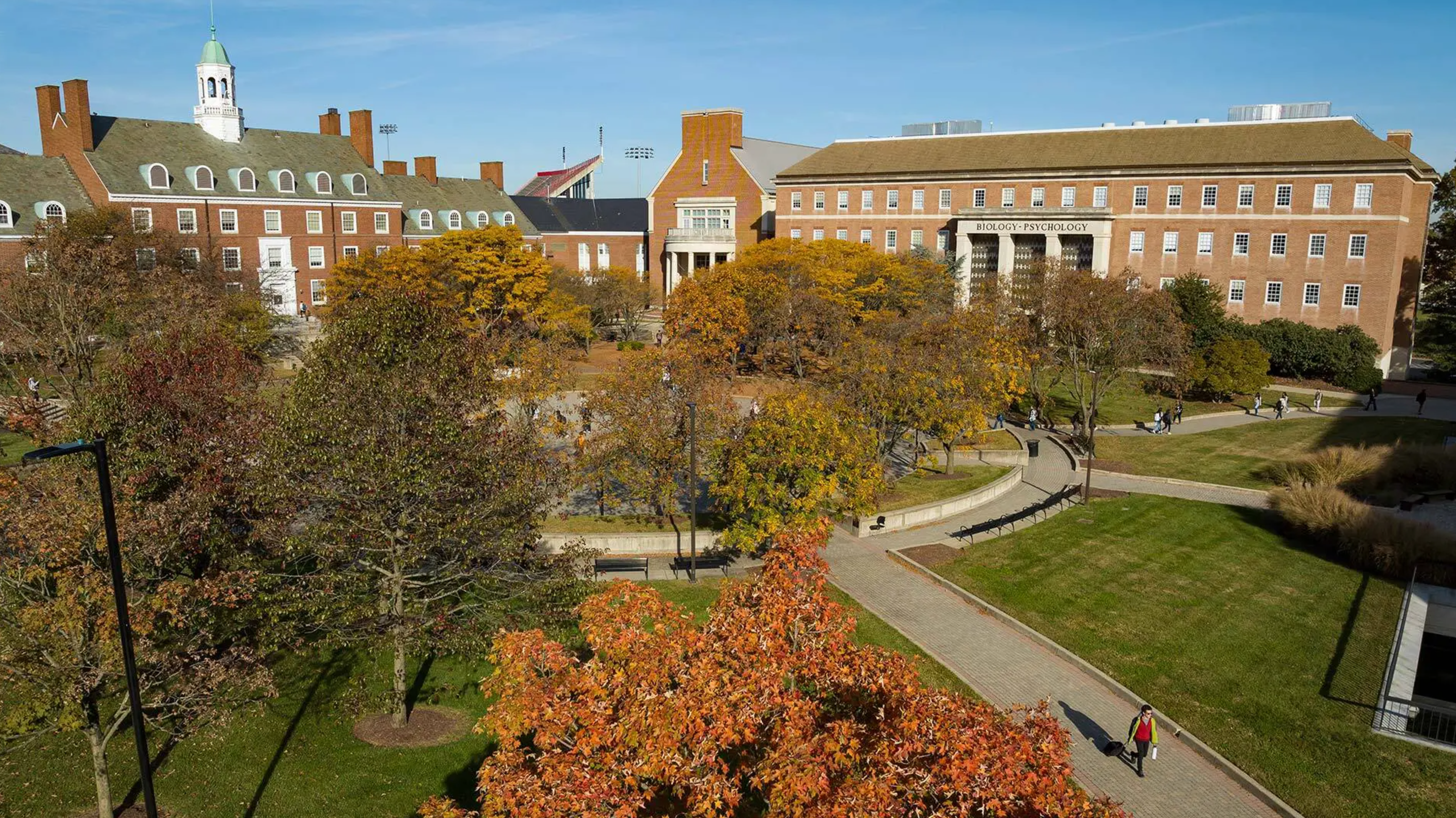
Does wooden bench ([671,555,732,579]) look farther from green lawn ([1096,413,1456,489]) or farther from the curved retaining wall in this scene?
green lawn ([1096,413,1456,489])

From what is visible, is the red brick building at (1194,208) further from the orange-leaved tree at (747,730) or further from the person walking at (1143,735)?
the orange-leaved tree at (747,730)

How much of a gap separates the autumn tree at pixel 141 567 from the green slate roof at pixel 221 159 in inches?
1958

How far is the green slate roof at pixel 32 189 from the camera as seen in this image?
56156 mm

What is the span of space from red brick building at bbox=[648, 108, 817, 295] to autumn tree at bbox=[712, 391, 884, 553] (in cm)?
5305

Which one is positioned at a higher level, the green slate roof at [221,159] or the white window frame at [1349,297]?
the green slate roof at [221,159]

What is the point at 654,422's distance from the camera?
27.5 meters

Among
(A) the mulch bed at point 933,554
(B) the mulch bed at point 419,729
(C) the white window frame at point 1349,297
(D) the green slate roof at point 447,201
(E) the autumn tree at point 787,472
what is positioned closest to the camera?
(B) the mulch bed at point 419,729

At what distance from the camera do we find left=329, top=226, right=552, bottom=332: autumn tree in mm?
52844

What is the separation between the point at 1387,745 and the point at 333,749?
19.7m

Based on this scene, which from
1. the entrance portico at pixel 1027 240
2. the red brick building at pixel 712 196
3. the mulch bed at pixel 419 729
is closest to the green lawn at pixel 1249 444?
the entrance portico at pixel 1027 240

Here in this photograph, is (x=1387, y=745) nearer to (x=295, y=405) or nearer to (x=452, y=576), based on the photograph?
(x=452, y=576)

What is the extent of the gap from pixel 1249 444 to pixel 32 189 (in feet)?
223

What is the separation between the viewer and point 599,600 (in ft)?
41.5

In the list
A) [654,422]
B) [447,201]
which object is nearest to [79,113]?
[447,201]
